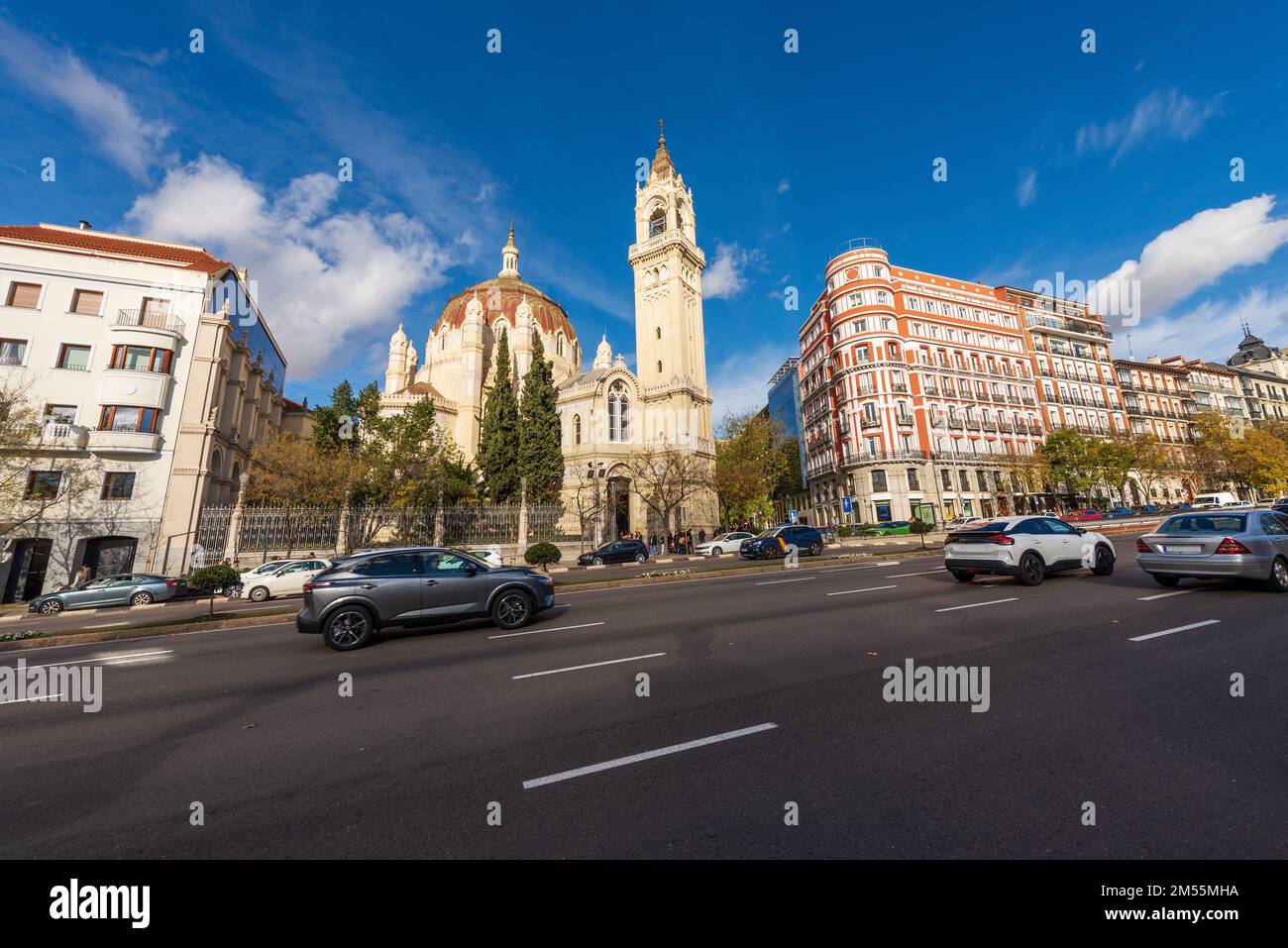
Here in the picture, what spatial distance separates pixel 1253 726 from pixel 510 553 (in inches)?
1068


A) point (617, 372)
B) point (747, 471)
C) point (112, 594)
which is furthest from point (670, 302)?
point (112, 594)

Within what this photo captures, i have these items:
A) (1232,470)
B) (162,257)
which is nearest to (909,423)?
(1232,470)

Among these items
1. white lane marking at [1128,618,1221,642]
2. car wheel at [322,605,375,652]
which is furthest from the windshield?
car wheel at [322,605,375,652]

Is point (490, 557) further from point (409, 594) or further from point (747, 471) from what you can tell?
point (747, 471)

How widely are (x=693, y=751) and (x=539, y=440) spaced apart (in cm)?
3547

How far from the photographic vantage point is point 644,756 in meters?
3.74

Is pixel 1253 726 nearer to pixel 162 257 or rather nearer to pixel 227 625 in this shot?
pixel 227 625

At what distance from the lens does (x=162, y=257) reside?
1125 inches

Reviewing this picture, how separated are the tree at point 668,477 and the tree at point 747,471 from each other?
3364 mm

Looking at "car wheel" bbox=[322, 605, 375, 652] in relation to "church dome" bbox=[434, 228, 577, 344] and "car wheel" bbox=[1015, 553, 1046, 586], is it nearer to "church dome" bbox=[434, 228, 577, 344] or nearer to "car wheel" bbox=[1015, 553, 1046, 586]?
"car wheel" bbox=[1015, 553, 1046, 586]

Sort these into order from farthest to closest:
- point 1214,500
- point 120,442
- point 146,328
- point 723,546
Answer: point 1214,500
point 723,546
point 146,328
point 120,442

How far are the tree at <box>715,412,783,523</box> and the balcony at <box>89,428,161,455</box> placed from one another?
36570 mm

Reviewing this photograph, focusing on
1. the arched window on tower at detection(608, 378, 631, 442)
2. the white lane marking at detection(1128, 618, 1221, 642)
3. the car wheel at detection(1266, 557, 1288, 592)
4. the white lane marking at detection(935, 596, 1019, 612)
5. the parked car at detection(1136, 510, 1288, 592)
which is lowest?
the white lane marking at detection(1128, 618, 1221, 642)

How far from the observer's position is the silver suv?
816 cm
